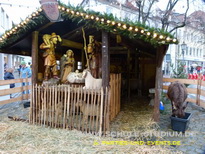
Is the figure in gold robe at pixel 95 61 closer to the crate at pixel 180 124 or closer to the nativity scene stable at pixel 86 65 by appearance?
the nativity scene stable at pixel 86 65

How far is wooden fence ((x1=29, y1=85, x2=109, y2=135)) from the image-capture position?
435cm

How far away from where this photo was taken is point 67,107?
4.67 metres

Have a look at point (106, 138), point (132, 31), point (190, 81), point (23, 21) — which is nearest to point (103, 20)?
point (132, 31)

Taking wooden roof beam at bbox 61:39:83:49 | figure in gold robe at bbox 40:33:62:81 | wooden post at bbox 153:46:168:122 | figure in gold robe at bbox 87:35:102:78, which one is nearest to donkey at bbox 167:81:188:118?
wooden post at bbox 153:46:168:122

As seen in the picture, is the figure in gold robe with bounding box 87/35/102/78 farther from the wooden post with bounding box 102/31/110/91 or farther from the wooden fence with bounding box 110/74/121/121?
the wooden post with bounding box 102/31/110/91

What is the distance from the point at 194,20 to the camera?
1477cm

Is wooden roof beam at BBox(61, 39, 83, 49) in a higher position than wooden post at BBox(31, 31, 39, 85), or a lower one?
higher

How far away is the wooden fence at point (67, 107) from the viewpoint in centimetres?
435

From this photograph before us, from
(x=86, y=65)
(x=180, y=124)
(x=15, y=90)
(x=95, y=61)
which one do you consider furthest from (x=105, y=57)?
(x=15, y=90)

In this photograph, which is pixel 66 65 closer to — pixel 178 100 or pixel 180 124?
pixel 178 100

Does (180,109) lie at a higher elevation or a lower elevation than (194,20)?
lower

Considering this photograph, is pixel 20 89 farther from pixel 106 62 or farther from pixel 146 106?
pixel 146 106

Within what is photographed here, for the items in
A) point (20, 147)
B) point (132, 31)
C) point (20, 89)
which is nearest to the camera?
point (20, 147)

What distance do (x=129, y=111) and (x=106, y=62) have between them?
2.76 meters
